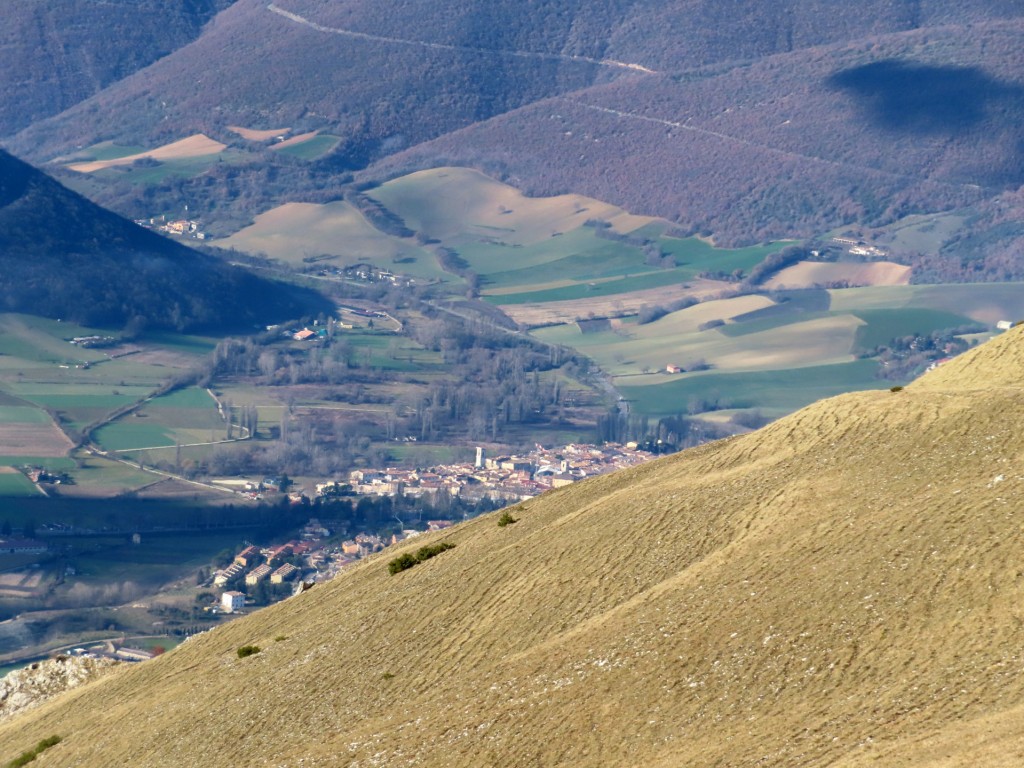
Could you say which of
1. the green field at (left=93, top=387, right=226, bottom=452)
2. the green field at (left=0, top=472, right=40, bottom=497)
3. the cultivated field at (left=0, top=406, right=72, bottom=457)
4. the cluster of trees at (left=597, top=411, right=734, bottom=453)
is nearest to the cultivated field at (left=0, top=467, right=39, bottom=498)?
the green field at (left=0, top=472, right=40, bottom=497)

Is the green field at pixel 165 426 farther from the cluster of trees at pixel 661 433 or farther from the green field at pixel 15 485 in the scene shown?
the cluster of trees at pixel 661 433

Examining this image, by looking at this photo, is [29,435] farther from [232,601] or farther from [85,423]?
[232,601]

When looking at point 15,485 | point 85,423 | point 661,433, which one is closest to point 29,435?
point 85,423

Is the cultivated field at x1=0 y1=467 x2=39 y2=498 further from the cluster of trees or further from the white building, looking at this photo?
the cluster of trees

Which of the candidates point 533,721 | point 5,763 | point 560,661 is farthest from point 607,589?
point 5,763

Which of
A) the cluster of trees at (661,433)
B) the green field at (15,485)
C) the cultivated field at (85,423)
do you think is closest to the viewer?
the green field at (15,485)

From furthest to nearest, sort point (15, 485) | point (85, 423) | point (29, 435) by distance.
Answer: point (85, 423), point (29, 435), point (15, 485)

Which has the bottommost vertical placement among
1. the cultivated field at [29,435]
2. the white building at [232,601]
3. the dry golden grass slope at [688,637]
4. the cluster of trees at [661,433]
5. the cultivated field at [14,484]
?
the cluster of trees at [661,433]

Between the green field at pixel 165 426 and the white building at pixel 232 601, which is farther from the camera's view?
the green field at pixel 165 426

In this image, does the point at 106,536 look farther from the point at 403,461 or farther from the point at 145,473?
the point at 403,461

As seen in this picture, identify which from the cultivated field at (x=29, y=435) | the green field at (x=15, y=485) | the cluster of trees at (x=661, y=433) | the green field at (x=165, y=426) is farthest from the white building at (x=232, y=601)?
the cluster of trees at (x=661, y=433)
